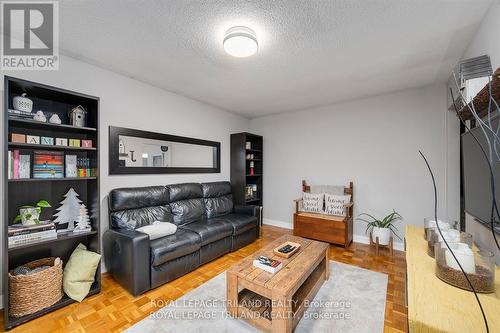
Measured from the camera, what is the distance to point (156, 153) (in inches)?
120

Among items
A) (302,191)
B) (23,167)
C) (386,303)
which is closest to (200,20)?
(23,167)

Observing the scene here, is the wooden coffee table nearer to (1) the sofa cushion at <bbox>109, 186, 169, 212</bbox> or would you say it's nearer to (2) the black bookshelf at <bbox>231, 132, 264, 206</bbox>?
(1) the sofa cushion at <bbox>109, 186, 169, 212</bbox>

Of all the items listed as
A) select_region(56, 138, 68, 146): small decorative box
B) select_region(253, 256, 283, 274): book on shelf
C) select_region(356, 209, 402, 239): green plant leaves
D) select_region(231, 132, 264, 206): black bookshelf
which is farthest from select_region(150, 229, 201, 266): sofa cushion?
select_region(356, 209, 402, 239): green plant leaves

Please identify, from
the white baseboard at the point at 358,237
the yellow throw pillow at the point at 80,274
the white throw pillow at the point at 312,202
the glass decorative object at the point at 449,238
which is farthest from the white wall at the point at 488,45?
the yellow throw pillow at the point at 80,274

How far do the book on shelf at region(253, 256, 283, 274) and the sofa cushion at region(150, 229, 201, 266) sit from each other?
93 centimetres

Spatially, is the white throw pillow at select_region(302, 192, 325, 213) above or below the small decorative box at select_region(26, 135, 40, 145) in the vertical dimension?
below

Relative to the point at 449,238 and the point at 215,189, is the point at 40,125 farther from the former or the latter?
the point at 449,238

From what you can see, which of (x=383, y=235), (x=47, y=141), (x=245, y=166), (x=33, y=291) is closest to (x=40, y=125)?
(x=47, y=141)

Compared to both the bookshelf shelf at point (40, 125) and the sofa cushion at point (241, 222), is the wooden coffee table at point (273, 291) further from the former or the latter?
the bookshelf shelf at point (40, 125)

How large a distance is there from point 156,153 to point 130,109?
2.17ft

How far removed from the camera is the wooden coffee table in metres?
1.47

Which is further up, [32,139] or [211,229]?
[32,139]

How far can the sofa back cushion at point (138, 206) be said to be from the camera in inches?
95.9

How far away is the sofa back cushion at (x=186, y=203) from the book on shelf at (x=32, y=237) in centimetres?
128
